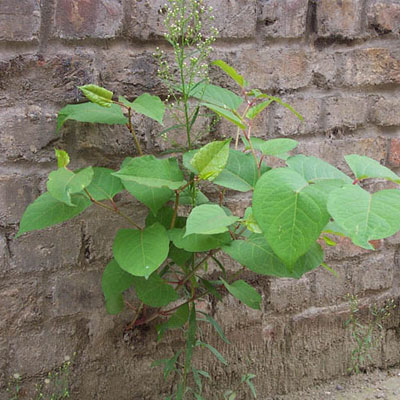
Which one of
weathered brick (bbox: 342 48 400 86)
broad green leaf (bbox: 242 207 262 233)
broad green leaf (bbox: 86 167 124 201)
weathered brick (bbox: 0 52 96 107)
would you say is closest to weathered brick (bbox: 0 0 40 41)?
weathered brick (bbox: 0 52 96 107)

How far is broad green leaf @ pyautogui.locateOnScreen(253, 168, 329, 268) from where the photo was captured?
876 millimetres

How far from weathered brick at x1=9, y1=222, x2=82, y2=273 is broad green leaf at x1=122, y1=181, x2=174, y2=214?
30cm

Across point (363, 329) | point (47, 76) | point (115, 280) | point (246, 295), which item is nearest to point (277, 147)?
point (246, 295)

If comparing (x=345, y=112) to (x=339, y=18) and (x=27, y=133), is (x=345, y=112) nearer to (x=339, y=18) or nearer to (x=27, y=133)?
(x=339, y=18)

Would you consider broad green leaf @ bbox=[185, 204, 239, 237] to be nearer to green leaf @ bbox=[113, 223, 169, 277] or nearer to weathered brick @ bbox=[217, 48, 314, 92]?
green leaf @ bbox=[113, 223, 169, 277]

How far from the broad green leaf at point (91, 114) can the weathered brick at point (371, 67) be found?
809mm

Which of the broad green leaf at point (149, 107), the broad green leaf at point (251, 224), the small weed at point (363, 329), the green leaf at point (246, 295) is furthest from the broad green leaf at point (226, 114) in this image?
the small weed at point (363, 329)

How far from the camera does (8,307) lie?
1.33 m

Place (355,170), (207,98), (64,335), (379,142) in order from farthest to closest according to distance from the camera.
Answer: (379,142)
(64,335)
(207,98)
(355,170)

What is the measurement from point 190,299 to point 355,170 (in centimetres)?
56

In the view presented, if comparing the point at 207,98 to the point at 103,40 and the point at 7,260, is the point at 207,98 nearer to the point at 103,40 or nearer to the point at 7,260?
the point at 103,40

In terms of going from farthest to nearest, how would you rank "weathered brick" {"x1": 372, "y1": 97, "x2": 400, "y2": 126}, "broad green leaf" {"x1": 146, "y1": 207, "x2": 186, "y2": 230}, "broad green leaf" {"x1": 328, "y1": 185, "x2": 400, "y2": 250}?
"weathered brick" {"x1": 372, "y1": 97, "x2": 400, "y2": 126}
"broad green leaf" {"x1": 146, "y1": 207, "x2": 186, "y2": 230}
"broad green leaf" {"x1": 328, "y1": 185, "x2": 400, "y2": 250}

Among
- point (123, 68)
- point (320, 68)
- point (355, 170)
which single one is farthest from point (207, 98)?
point (320, 68)

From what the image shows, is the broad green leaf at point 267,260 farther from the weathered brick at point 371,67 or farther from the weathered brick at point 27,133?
the weathered brick at point 371,67
